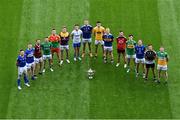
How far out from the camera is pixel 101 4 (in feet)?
87.4

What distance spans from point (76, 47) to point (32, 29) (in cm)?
306

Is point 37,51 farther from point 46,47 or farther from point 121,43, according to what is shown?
point 121,43

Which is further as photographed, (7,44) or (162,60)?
(7,44)

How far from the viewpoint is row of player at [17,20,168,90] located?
72.3ft

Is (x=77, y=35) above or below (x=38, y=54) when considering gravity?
above

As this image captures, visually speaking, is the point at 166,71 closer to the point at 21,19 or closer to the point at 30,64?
the point at 30,64

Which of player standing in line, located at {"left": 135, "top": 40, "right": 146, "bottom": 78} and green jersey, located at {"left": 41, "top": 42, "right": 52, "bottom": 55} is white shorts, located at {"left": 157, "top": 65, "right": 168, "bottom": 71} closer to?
player standing in line, located at {"left": 135, "top": 40, "right": 146, "bottom": 78}

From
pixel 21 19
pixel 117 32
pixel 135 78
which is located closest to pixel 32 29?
pixel 21 19

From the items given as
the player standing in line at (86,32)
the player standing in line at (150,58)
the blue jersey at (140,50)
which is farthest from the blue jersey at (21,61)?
the player standing in line at (150,58)

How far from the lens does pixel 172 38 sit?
977 inches

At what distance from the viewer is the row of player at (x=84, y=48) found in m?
22.0

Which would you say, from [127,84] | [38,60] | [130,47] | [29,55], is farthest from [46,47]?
[127,84]

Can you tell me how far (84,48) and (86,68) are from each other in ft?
3.61

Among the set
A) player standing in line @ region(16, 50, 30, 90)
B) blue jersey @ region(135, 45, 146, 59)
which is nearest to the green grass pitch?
player standing in line @ region(16, 50, 30, 90)
